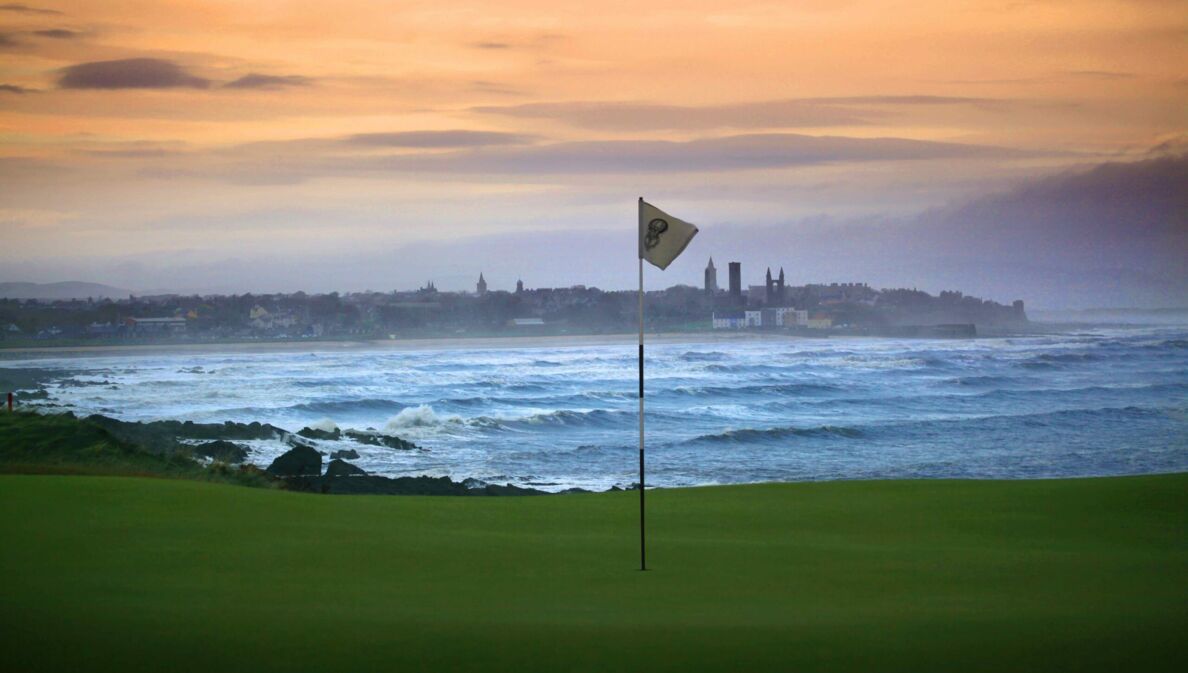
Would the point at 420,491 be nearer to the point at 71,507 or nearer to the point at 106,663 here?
the point at 71,507

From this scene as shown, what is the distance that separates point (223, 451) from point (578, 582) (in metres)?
22.2

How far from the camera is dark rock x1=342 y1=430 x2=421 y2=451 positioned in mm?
33719

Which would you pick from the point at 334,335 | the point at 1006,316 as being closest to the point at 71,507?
the point at 334,335

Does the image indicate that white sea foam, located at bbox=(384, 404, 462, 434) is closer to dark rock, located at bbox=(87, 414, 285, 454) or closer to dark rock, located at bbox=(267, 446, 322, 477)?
dark rock, located at bbox=(87, 414, 285, 454)

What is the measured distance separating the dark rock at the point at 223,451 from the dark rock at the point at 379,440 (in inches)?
157

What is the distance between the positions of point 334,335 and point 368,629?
69777 mm

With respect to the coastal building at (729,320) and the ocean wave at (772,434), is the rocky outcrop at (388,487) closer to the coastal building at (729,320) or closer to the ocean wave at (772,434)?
the ocean wave at (772,434)

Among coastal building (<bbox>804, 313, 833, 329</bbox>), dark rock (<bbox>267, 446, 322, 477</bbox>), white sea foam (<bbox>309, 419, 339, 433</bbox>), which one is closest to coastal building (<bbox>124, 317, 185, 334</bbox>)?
white sea foam (<bbox>309, 419, 339, 433</bbox>)

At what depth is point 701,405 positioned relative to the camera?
44438mm

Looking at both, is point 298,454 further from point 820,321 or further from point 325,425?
point 820,321

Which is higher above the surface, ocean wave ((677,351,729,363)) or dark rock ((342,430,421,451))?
ocean wave ((677,351,729,363))

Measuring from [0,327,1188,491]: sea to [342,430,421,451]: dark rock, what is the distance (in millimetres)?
667

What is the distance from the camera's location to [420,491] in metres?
23.0

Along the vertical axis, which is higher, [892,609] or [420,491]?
[892,609]
